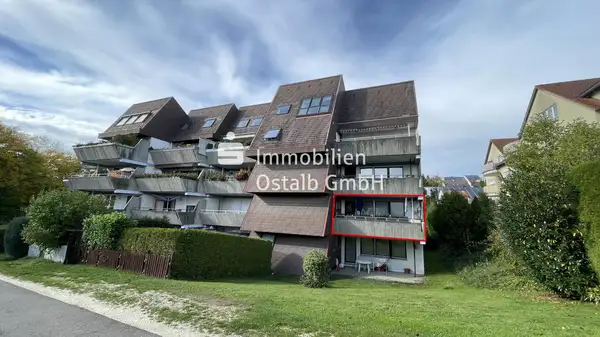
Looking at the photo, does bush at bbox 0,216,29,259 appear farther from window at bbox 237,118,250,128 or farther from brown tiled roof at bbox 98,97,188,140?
window at bbox 237,118,250,128

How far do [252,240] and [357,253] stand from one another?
8210mm

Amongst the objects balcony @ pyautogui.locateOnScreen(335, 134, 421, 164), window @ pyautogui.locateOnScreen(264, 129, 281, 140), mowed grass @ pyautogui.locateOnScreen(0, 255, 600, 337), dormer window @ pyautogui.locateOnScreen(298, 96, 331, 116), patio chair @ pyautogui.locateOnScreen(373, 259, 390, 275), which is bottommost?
patio chair @ pyautogui.locateOnScreen(373, 259, 390, 275)

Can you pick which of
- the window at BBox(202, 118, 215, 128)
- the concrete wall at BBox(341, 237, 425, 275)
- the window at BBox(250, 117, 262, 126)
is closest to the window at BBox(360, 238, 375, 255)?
the concrete wall at BBox(341, 237, 425, 275)

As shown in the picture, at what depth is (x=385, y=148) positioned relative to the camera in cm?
1839

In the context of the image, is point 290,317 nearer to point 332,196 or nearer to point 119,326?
point 119,326

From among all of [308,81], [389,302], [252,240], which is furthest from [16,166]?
[389,302]

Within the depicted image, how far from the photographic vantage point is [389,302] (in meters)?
8.15

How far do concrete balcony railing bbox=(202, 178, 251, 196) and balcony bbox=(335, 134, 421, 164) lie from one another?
9.13 m

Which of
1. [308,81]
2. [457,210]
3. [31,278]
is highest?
[308,81]

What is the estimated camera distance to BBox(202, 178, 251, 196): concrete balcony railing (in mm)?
22875

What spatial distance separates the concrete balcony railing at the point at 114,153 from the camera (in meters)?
25.5

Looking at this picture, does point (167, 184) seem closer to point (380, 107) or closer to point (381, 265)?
point (381, 265)

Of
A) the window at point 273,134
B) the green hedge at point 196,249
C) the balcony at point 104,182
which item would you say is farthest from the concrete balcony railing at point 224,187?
the green hedge at point 196,249

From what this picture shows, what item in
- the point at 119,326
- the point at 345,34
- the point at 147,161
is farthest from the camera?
the point at 147,161
